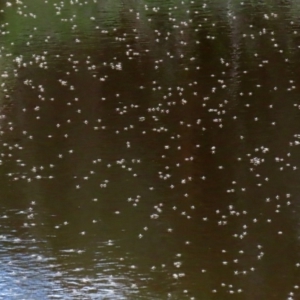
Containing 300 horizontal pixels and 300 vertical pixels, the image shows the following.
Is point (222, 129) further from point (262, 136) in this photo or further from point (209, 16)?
point (209, 16)

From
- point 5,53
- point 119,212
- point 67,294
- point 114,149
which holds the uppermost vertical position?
point 5,53

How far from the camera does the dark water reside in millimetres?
2379

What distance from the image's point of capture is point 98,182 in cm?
266

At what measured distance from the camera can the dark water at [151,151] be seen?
2379 millimetres

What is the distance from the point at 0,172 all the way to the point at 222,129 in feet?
3.94

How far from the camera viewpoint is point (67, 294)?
7.68ft

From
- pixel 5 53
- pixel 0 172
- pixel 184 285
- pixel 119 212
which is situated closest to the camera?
pixel 184 285

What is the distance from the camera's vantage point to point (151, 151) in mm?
2750

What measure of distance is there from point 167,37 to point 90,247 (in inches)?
58.6

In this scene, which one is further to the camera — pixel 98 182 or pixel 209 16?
pixel 209 16

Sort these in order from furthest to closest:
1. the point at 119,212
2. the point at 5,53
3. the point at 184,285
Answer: the point at 5,53 → the point at 119,212 → the point at 184,285

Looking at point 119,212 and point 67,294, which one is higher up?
point 119,212

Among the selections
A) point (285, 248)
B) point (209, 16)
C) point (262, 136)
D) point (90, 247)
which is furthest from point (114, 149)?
point (209, 16)

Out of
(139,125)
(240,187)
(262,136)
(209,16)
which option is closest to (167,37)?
(209,16)
